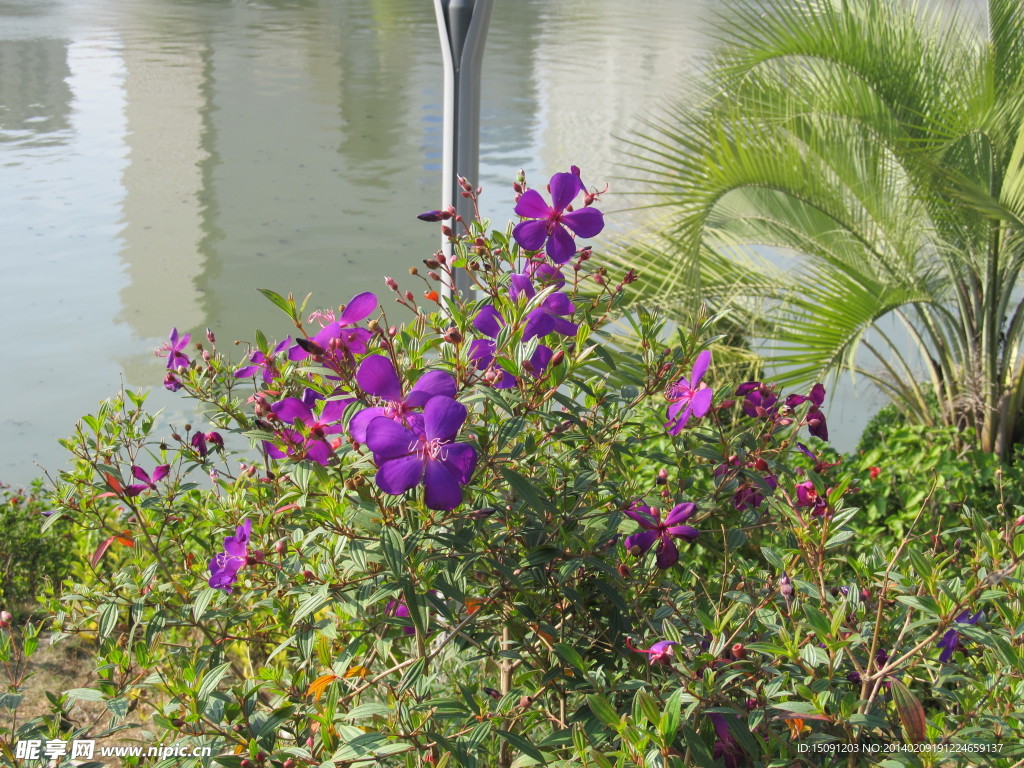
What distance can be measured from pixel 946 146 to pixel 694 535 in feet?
7.62

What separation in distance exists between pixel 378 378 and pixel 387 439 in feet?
0.30

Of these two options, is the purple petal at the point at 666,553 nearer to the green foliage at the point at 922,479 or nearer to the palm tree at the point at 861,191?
the green foliage at the point at 922,479

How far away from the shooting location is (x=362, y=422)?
938 millimetres

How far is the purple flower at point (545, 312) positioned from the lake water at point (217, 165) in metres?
2.26

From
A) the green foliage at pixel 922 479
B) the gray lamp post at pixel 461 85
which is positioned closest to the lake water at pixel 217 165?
the green foliage at pixel 922 479

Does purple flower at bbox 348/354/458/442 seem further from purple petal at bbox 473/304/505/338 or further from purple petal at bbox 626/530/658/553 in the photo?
purple petal at bbox 626/530/658/553

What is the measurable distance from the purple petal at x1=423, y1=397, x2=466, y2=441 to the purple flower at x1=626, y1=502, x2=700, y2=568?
361 millimetres

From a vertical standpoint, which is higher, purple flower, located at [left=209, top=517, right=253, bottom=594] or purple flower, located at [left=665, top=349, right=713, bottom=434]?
purple flower, located at [left=665, top=349, right=713, bottom=434]

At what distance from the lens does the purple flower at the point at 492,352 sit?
1062mm

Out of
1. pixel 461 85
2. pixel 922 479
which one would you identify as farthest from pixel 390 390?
pixel 922 479

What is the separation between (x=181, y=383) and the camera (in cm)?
136

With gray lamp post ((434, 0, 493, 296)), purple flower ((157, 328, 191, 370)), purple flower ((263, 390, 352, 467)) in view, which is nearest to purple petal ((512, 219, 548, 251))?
purple flower ((263, 390, 352, 467))

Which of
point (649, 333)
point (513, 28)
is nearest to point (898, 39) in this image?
point (649, 333)

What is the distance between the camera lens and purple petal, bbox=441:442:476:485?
0.89 m
